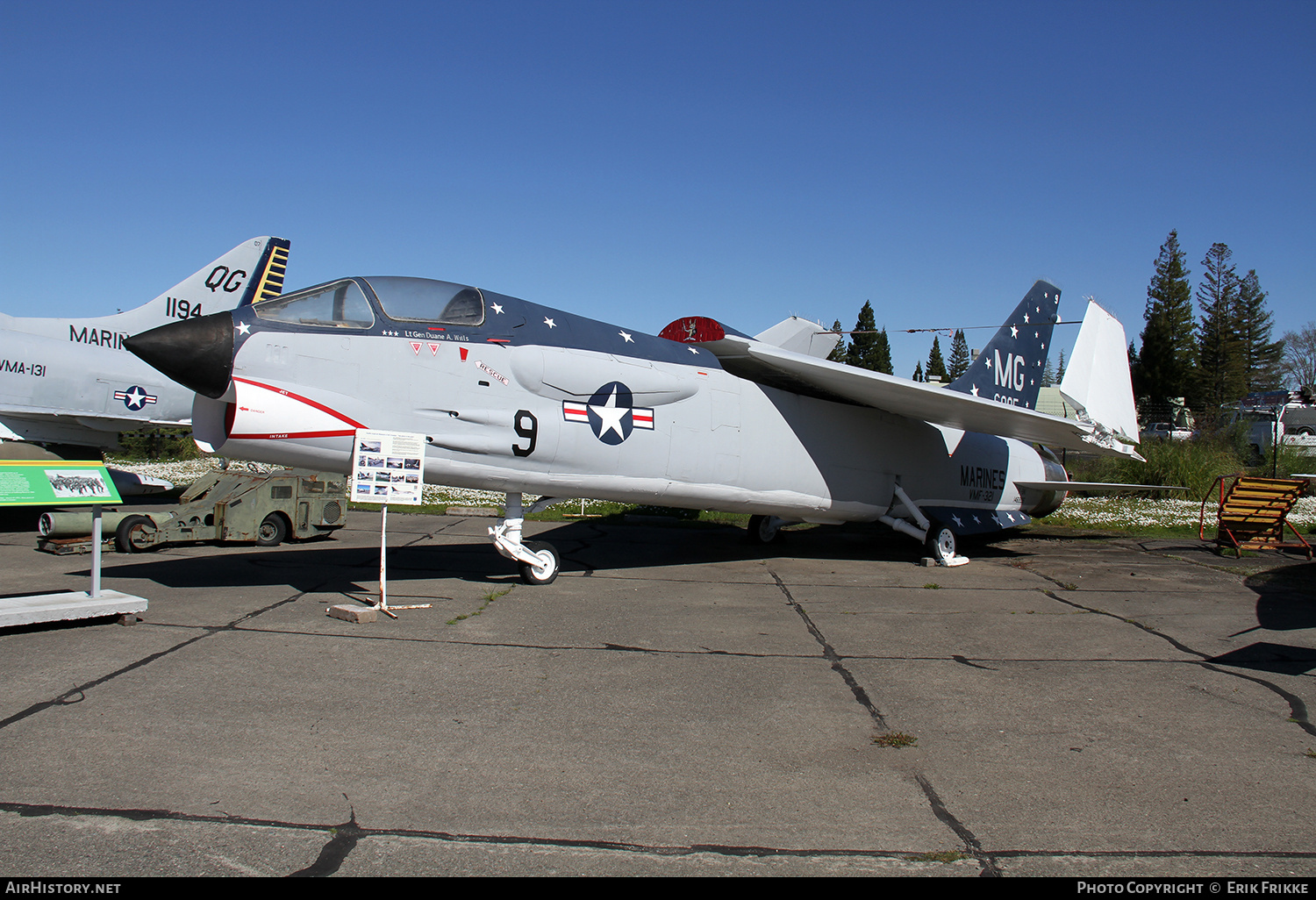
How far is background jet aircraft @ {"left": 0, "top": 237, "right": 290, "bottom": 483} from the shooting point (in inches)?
575

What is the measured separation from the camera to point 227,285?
17.7m

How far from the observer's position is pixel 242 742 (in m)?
3.98

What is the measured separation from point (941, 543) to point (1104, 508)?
11.9 meters

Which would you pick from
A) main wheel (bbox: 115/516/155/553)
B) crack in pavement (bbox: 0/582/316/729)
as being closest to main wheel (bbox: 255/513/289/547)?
main wheel (bbox: 115/516/155/553)

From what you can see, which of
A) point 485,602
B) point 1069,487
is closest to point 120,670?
point 485,602

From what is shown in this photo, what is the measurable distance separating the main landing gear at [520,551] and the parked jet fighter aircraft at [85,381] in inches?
440

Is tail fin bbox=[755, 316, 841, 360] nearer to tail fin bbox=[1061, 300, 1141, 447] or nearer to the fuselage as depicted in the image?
the fuselage

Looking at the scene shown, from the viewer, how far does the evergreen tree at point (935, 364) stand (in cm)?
8831

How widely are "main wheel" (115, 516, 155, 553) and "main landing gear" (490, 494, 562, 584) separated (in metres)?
5.10

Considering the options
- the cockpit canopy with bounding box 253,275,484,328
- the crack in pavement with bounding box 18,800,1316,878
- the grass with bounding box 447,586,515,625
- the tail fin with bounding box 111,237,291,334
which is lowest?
the grass with bounding box 447,586,515,625

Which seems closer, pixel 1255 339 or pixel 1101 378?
pixel 1101 378

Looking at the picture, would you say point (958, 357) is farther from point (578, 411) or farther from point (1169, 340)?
point (578, 411)

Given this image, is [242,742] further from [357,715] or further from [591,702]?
[591,702]
